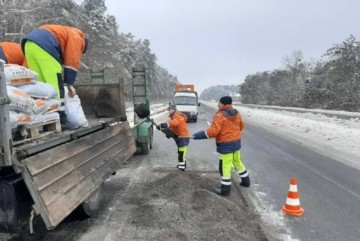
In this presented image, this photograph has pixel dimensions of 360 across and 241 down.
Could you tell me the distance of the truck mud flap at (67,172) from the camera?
3.91m

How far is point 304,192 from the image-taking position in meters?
7.95

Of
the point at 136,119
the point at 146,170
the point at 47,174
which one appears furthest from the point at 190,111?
the point at 47,174

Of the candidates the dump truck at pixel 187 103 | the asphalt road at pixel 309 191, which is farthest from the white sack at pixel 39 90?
the dump truck at pixel 187 103

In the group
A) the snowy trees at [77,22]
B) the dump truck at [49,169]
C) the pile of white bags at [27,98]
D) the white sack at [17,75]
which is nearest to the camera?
the dump truck at [49,169]

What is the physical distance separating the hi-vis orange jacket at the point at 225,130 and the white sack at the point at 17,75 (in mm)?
3719

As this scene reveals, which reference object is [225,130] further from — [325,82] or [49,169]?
[325,82]

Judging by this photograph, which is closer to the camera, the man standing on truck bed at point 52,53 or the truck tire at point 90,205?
the truck tire at point 90,205

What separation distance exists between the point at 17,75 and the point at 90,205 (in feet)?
6.69

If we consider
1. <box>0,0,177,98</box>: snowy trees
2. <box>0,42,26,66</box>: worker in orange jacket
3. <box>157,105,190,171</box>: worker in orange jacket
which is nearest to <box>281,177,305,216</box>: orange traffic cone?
<box>157,105,190,171</box>: worker in orange jacket

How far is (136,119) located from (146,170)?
13.8 feet

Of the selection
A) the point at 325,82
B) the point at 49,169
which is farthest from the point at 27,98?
the point at 325,82

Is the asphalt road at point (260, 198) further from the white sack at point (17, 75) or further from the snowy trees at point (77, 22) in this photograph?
the snowy trees at point (77, 22)

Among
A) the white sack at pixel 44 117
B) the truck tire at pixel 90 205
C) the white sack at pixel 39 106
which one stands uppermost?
the white sack at pixel 39 106

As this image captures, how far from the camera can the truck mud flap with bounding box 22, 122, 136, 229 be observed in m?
3.91
